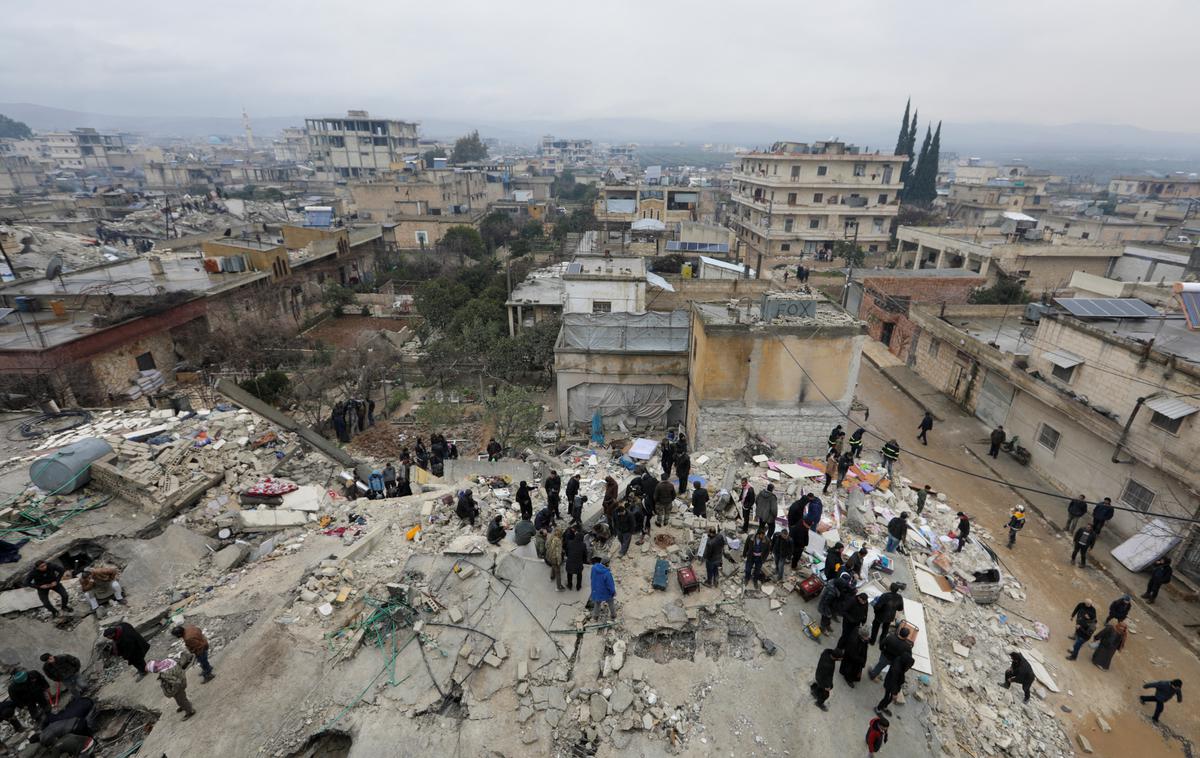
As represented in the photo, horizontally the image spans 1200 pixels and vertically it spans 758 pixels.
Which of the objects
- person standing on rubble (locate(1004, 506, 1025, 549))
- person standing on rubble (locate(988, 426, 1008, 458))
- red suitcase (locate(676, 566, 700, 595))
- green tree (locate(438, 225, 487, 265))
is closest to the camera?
red suitcase (locate(676, 566, 700, 595))

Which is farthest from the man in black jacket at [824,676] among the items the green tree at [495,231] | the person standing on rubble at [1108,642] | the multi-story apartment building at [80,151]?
the multi-story apartment building at [80,151]

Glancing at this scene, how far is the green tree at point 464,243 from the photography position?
46.6 metres

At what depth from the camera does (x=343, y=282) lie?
42594 millimetres

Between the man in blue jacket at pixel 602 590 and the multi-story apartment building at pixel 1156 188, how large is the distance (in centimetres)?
12820

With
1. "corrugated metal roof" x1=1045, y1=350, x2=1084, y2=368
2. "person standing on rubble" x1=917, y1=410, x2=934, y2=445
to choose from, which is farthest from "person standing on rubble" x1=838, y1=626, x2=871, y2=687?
"corrugated metal roof" x1=1045, y1=350, x2=1084, y2=368

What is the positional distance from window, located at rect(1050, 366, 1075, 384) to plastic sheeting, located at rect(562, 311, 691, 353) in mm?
11175

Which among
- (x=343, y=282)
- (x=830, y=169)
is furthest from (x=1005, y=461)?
(x=343, y=282)

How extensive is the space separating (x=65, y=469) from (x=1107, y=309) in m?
28.3

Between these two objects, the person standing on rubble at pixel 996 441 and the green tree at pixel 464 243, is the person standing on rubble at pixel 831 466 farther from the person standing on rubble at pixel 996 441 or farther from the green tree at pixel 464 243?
the green tree at pixel 464 243

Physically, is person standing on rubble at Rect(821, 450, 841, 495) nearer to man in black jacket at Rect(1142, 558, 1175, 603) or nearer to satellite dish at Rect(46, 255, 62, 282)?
man in black jacket at Rect(1142, 558, 1175, 603)

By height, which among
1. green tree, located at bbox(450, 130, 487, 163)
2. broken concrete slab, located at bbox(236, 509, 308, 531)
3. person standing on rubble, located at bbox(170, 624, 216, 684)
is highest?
green tree, located at bbox(450, 130, 487, 163)

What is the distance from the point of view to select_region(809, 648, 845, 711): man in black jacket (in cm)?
776

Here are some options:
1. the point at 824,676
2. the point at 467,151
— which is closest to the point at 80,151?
the point at 467,151

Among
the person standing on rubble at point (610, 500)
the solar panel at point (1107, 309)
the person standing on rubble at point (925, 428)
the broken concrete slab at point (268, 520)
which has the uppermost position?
the solar panel at point (1107, 309)
